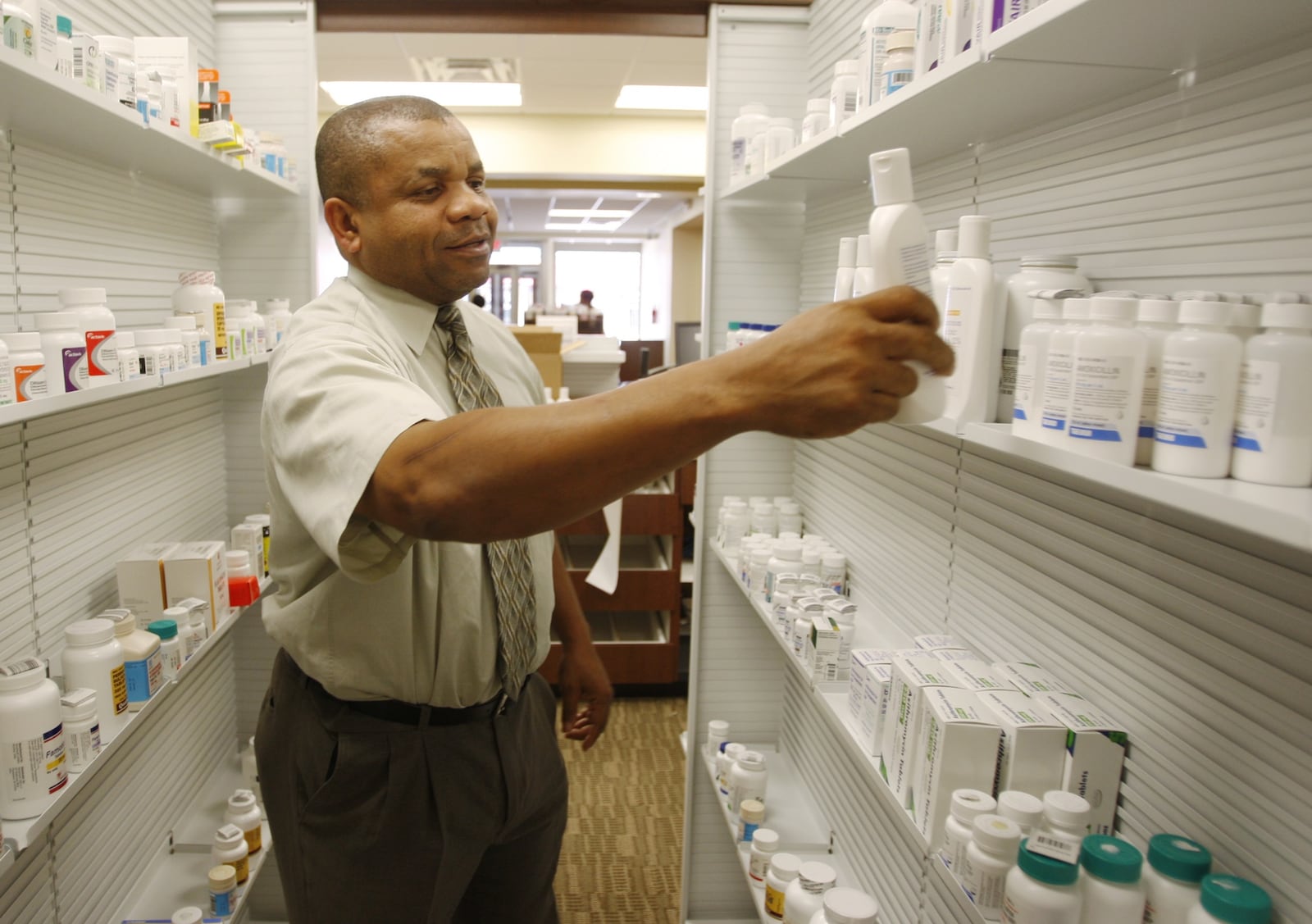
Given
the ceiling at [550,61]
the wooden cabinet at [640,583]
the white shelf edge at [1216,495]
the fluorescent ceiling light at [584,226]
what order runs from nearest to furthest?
the white shelf edge at [1216,495]
the wooden cabinet at [640,583]
the ceiling at [550,61]
the fluorescent ceiling light at [584,226]

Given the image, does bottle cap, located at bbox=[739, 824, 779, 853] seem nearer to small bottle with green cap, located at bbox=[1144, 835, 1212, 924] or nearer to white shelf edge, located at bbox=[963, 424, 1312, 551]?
small bottle with green cap, located at bbox=[1144, 835, 1212, 924]

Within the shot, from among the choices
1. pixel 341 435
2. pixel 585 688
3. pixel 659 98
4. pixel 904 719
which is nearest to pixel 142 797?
pixel 585 688

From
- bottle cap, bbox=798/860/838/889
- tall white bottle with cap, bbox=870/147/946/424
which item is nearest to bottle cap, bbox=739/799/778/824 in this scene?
bottle cap, bbox=798/860/838/889

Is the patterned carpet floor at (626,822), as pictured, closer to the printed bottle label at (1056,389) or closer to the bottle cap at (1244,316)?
the printed bottle label at (1056,389)

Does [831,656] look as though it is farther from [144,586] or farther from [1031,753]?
[144,586]

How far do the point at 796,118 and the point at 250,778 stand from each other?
2.60 m

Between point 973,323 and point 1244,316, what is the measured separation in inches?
13.9

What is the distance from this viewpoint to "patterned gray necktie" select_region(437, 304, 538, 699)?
5.44 ft

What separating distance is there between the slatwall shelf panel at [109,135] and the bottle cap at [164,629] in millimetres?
1024

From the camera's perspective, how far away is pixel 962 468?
1774 mm

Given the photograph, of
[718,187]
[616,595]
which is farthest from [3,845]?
[616,595]

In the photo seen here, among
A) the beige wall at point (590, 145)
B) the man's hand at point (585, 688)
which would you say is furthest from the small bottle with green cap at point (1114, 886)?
the beige wall at point (590, 145)

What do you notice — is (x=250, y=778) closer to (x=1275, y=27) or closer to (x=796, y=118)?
(x=796, y=118)

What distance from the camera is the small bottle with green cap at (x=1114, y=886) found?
3.32 feet
